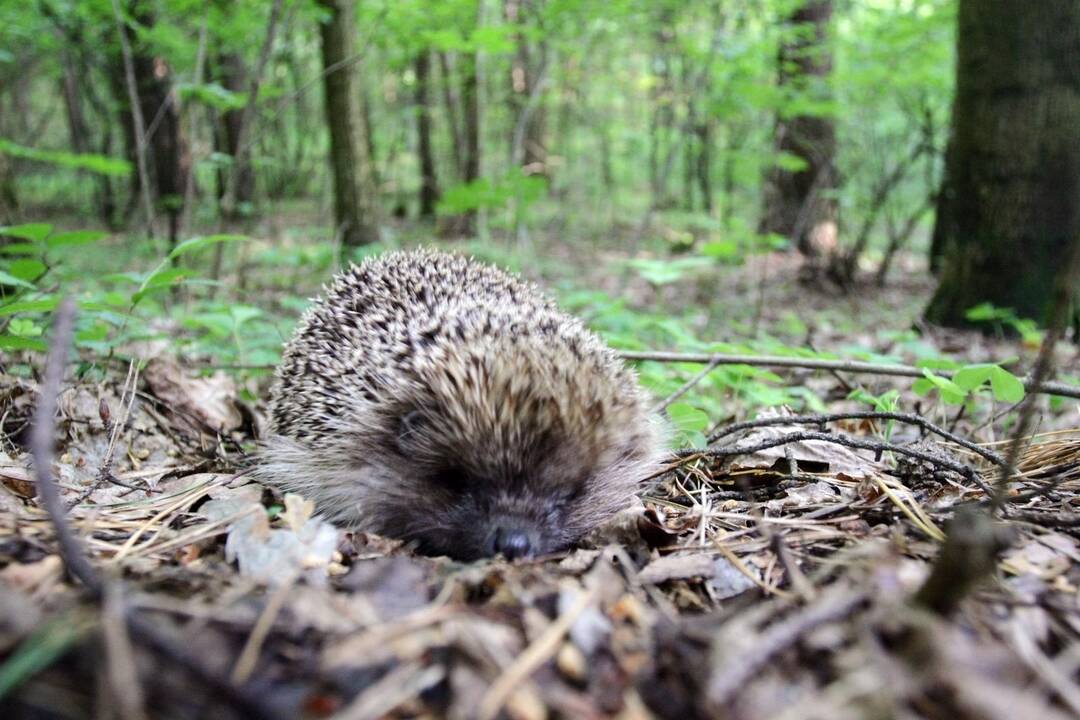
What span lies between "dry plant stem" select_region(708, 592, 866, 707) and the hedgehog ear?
1.72 metres

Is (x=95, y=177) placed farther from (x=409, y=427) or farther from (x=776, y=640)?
(x=776, y=640)

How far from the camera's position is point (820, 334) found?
6949mm

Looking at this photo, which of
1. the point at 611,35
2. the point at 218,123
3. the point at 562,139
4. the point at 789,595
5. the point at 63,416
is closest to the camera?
the point at 789,595

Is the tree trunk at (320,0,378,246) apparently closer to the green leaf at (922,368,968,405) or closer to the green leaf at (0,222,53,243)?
the green leaf at (0,222,53,243)

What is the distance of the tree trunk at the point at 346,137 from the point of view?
7258 millimetres

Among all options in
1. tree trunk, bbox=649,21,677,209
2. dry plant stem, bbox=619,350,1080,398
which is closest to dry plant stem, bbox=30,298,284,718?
dry plant stem, bbox=619,350,1080,398

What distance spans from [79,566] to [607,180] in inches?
734

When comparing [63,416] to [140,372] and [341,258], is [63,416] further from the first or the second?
[341,258]

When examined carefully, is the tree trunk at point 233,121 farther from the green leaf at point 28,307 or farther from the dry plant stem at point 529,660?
the dry plant stem at point 529,660

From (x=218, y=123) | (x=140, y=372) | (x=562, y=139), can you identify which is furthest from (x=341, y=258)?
(x=562, y=139)

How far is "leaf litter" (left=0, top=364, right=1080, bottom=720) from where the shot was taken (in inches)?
49.0

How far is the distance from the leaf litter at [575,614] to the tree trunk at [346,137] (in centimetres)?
568

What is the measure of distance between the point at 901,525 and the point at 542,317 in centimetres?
170

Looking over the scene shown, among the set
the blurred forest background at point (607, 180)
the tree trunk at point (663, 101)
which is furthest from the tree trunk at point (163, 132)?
the tree trunk at point (663, 101)
